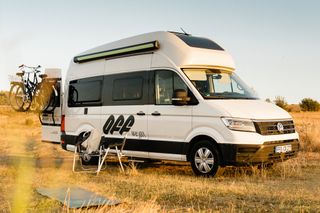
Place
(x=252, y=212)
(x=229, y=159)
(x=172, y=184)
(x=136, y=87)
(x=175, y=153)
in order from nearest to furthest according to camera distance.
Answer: (x=252, y=212)
(x=172, y=184)
(x=229, y=159)
(x=175, y=153)
(x=136, y=87)

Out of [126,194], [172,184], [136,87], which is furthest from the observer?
[136,87]

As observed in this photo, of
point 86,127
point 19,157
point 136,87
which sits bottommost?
point 19,157

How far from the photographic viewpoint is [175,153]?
9852 mm

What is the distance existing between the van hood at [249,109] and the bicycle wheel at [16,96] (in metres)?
7.01

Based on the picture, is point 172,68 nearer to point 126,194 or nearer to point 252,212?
point 126,194

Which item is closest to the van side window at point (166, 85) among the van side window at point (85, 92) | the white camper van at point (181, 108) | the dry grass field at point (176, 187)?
the white camper van at point (181, 108)

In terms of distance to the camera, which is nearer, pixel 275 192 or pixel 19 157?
pixel 275 192

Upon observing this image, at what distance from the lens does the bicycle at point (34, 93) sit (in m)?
13.3

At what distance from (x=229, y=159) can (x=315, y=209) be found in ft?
9.76

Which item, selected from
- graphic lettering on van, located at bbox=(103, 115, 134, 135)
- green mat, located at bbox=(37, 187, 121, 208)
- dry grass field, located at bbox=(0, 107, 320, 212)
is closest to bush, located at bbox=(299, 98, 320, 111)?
dry grass field, located at bbox=(0, 107, 320, 212)

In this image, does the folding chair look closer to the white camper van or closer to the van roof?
the white camper van

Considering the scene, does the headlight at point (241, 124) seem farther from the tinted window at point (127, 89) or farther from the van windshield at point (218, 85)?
the tinted window at point (127, 89)

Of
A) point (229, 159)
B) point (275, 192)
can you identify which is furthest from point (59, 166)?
point (275, 192)

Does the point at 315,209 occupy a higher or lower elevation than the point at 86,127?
lower
